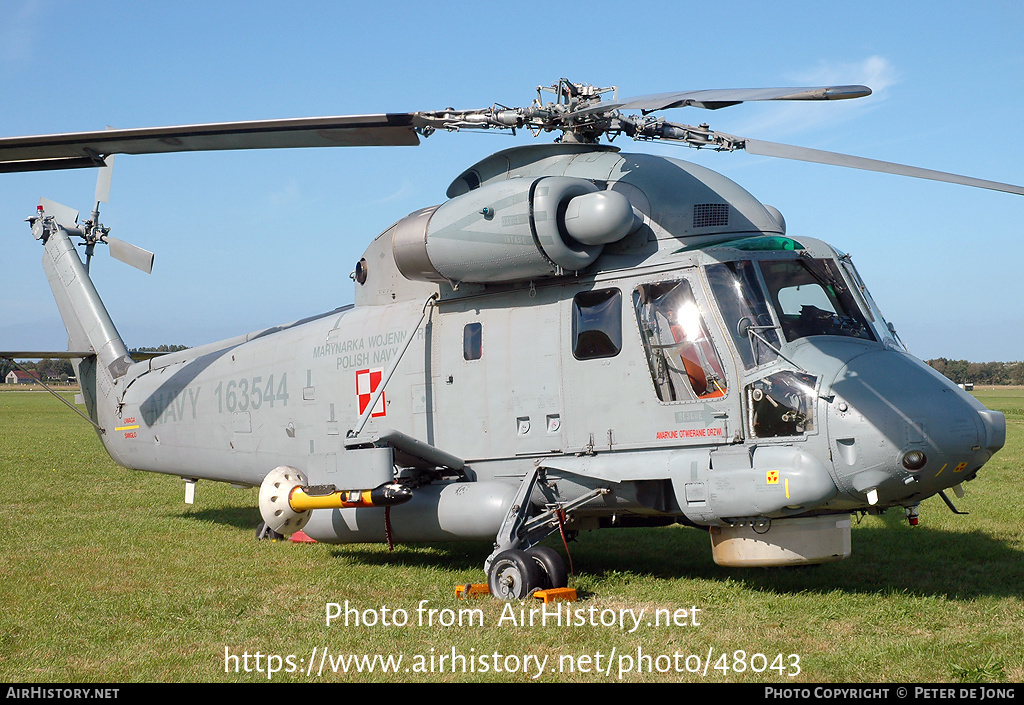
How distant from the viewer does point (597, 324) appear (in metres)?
7.88

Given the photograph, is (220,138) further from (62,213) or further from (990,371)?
(990,371)

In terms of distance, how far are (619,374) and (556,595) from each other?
1.92 meters

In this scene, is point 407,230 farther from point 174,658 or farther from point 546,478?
point 174,658

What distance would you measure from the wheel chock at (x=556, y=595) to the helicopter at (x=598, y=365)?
0.45ft

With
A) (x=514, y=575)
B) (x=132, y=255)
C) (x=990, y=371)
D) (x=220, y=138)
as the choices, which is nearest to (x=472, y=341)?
(x=514, y=575)

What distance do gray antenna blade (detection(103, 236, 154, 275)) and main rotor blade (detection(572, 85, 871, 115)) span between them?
25.0ft

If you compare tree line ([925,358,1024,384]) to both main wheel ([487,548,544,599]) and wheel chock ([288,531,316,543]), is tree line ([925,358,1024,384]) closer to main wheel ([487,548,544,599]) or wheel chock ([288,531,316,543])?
wheel chock ([288,531,316,543])

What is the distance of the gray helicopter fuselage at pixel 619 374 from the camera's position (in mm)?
6703

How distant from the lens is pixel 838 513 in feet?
23.6

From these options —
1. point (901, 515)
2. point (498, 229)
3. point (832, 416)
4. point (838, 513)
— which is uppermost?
point (498, 229)

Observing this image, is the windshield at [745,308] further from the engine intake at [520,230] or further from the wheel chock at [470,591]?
the wheel chock at [470,591]

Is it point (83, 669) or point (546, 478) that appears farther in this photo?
point (546, 478)

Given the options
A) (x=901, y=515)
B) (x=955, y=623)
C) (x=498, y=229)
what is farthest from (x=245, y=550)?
(x=901, y=515)
